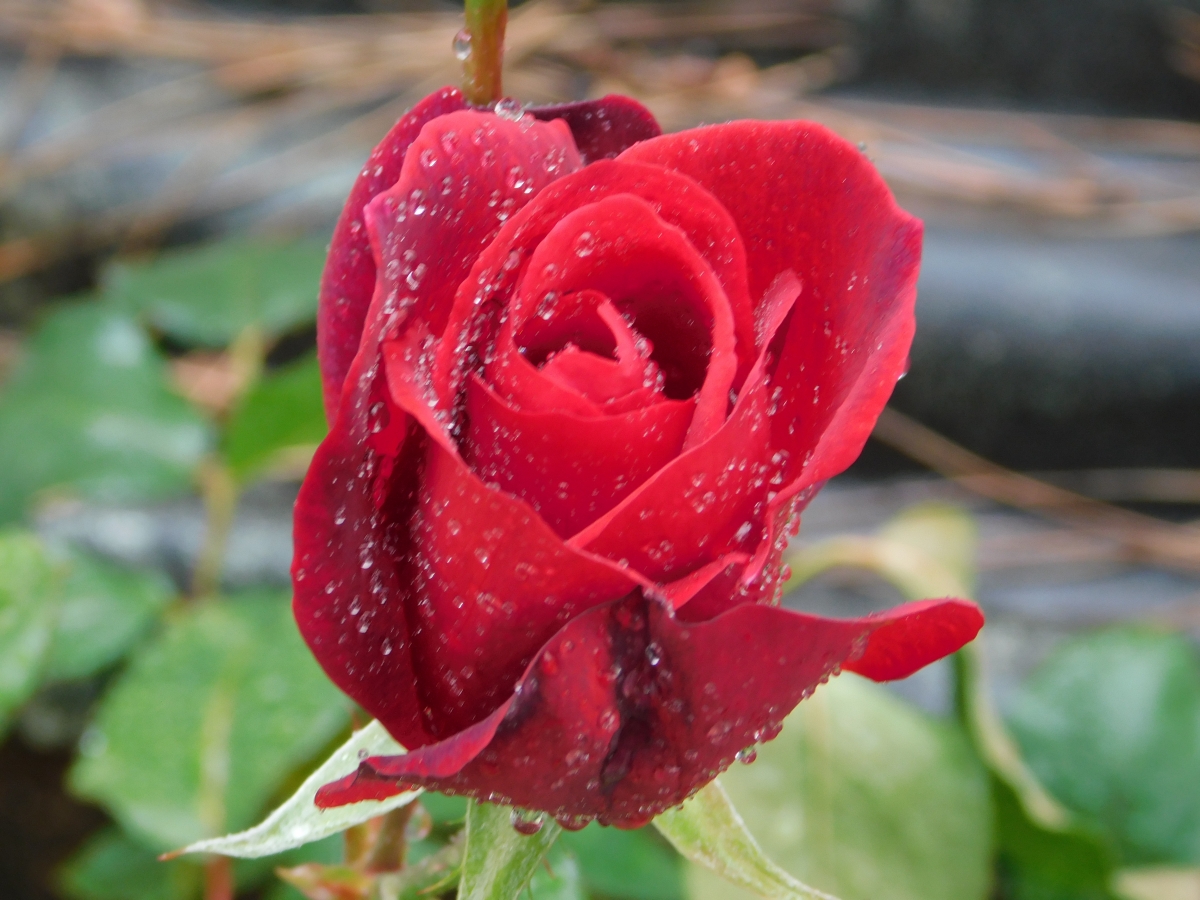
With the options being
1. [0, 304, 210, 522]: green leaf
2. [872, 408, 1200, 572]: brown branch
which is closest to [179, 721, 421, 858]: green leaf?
[0, 304, 210, 522]: green leaf

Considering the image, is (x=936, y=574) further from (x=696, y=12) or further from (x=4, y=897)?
(x=4, y=897)

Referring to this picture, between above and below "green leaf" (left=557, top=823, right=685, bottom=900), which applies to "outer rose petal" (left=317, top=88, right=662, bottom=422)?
above

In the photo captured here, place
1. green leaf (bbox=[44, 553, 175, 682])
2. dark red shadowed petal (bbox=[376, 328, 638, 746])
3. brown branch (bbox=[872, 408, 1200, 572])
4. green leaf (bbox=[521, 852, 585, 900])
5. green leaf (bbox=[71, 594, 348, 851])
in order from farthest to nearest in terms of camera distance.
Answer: brown branch (bbox=[872, 408, 1200, 572]) < green leaf (bbox=[44, 553, 175, 682]) < green leaf (bbox=[71, 594, 348, 851]) < green leaf (bbox=[521, 852, 585, 900]) < dark red shadowed petal (bbox=[376, 328, 638, 746])

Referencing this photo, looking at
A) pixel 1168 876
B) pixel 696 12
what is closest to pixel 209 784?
pixel 1168 876

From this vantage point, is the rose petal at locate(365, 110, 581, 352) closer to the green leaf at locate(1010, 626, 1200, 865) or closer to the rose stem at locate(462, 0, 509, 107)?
the rose stem at locate(462, 0, 509, 107)

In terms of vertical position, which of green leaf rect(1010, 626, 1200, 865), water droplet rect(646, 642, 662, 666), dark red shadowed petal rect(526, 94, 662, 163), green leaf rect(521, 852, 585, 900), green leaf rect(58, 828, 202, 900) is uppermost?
dark red shadowed petal rect(526, 94, 662, 163)

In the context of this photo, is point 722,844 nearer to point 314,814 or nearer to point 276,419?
point 314,814

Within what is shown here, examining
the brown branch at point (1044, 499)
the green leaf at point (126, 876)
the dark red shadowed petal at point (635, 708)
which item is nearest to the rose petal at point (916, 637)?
the dark red shadowed petal at point (635, 708)

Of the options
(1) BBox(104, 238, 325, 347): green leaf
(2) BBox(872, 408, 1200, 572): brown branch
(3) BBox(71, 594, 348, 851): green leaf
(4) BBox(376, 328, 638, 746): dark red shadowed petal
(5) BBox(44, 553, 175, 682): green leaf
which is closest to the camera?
(4) BBox(376, 328, 638, 746): dark red shadowed petal
